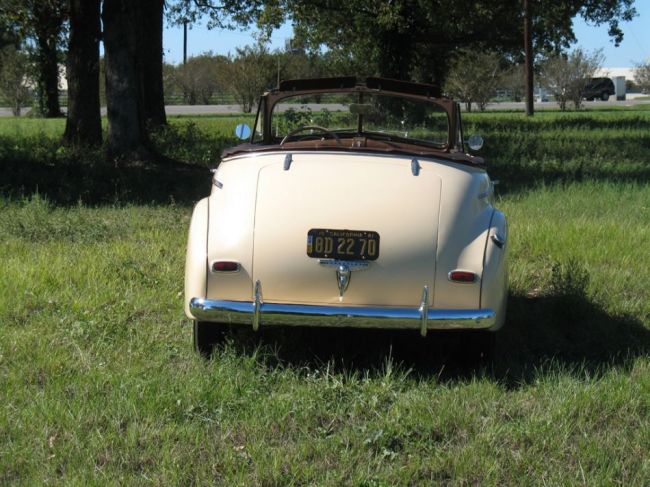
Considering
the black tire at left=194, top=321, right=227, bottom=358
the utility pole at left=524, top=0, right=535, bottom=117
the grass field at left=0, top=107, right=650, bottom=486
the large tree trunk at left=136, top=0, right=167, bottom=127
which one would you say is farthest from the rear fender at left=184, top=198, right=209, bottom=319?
the utility pole at left=524, top=0, right=535, bottom=117

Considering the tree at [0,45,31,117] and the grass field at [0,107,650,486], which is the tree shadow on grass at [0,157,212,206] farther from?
the tree at [0,45,31,117]

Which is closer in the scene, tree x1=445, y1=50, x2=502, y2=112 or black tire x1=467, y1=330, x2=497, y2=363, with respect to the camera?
black tire x1=467, y1=330, x2=497, y2=363

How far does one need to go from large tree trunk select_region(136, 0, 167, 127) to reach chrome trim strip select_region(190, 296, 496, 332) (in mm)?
13108

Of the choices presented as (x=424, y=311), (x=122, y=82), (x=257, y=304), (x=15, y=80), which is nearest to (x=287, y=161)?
(x=257, y=304)

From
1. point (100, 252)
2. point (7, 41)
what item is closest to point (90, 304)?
point (100, 252)

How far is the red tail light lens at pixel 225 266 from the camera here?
3.91 m

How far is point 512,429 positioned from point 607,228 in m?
4.79

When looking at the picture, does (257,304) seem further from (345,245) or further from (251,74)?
(251,74)

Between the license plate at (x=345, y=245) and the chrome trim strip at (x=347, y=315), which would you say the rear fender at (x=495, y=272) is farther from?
the license plate at (x=345, y=245)

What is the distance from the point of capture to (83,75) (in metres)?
14.2

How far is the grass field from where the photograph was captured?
311 centimetres

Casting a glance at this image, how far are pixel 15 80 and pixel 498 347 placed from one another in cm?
4430

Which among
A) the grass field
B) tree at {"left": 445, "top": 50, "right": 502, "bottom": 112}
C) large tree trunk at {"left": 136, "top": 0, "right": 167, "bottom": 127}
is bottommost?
the grass field

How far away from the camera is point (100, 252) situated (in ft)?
21.9
